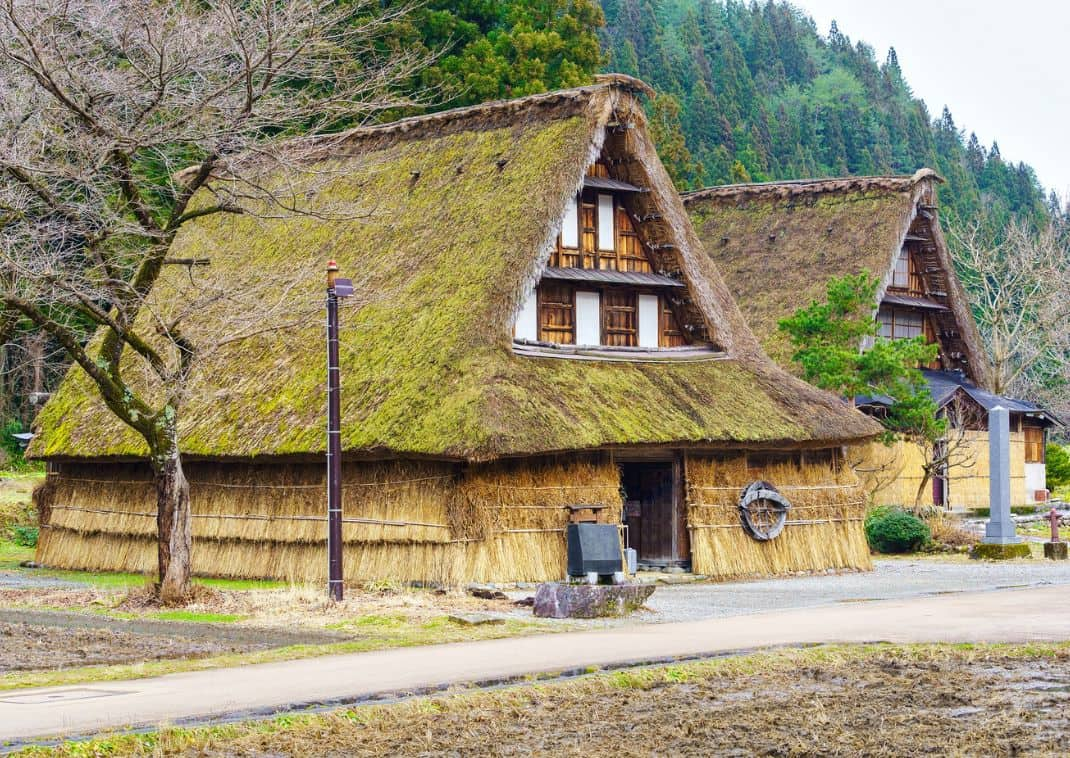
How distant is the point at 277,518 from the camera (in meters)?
26.1

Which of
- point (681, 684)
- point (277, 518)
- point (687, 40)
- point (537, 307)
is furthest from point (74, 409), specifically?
point (687, 40)

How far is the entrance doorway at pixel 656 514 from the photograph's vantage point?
26.4m

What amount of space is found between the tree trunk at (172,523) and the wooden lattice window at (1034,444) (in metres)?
33.5

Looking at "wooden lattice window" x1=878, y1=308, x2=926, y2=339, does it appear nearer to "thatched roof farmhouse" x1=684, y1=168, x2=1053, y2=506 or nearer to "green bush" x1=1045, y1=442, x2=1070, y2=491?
"thatched roof farmhouse" x1=684, y1=168, x2=1053, y2=506

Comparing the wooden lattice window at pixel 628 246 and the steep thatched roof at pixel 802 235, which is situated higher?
the steep thatched roof at pixel 802 235

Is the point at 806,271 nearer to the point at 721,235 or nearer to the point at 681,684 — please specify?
the point at 721,235

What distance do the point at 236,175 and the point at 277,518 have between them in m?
7.00

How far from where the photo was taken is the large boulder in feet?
62.5

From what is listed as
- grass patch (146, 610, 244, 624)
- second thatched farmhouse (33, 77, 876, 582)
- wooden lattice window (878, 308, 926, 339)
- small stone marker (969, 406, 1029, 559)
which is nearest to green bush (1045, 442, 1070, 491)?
wooden lattice window (878, 308, 926, 339)

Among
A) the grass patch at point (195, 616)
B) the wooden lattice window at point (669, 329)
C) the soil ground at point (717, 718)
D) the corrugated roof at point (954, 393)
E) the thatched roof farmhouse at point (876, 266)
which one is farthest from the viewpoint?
the corrugated roof at point (954, 393)

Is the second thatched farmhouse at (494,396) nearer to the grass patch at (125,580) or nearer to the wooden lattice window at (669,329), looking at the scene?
the wooden lattice window at (669,329)

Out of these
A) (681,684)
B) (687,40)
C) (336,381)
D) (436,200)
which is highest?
(687,40)

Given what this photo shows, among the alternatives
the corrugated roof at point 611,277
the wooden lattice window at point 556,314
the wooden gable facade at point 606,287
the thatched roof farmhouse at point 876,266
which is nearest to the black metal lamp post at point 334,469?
the wooden gable facade at point 606,287

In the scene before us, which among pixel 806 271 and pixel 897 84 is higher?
pixel 897 84
